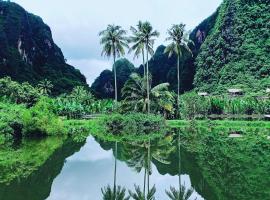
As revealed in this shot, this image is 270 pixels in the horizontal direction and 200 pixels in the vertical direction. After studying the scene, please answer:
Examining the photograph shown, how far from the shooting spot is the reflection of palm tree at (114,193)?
1608 centimetres

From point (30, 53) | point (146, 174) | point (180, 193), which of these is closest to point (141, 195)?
point (180, 193)

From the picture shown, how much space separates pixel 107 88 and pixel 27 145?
126m

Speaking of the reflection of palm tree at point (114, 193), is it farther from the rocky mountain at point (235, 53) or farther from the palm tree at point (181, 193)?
the rocky mountain at point (235, 53)

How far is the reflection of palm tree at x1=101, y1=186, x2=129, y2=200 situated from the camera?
16078 millimetres

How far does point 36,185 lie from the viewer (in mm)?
19047

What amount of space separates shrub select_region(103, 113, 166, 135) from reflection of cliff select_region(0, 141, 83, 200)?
75.5ft

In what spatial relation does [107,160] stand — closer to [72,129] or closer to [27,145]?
[27,145]

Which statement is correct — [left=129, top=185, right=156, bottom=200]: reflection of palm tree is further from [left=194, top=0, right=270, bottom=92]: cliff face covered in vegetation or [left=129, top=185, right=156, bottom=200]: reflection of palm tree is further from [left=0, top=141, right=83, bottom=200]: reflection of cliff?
[left=194, top=0, right=270, bottom=92]: cliff face covered in vegetation

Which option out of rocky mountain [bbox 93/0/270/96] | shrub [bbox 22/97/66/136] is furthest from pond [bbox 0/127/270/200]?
rocky mountain [bbox 93/0/270/96]

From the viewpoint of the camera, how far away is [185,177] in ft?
69.5

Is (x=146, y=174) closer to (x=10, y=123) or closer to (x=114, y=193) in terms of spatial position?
(x=114, y=193)

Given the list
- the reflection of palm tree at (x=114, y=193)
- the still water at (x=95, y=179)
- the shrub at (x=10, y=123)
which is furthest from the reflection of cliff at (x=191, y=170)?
the shrub at (x=10, y=123)

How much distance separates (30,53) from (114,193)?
140 metres

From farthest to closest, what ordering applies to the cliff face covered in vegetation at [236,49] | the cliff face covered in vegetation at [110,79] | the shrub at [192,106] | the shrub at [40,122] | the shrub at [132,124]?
the cliff face covered in vegetation at [110,79]
the cliff face covered in vegetation at [236,49]
the shrub at [192,106]
the shrub at [132,124]
the shrub at [40,122]
